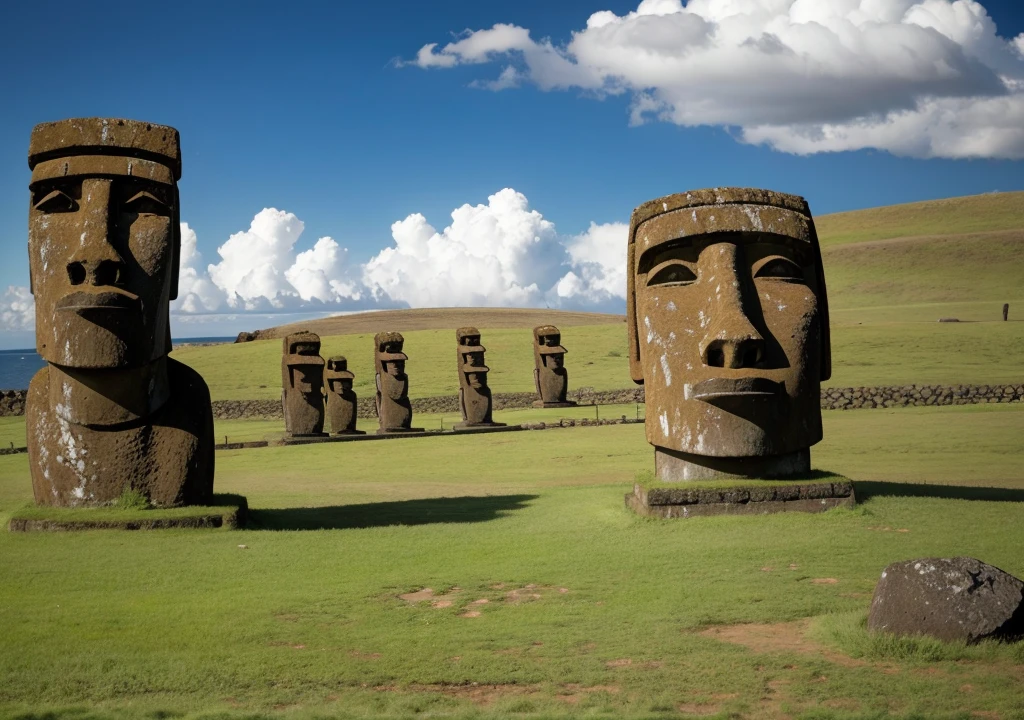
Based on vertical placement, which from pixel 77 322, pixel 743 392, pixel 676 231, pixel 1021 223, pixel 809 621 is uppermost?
pixel 1021 223

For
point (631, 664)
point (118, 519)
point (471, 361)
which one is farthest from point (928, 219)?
point (631, 664)

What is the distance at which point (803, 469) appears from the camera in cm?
1162

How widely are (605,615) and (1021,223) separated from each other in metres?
96.6

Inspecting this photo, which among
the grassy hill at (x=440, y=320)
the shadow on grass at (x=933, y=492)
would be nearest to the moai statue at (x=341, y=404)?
the shadow on grass at (x=933, y=492)

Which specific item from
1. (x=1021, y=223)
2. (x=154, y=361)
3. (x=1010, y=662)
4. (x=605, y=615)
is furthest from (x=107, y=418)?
(x=1021, y=223)

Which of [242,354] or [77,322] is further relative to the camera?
[242,354]

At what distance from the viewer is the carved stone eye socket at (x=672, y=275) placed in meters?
11.7

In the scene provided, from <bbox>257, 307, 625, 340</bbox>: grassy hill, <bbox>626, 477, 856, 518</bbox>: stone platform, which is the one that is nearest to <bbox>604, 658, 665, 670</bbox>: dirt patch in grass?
<bbox>626, 477, 856, 518</bbox>: stone platform

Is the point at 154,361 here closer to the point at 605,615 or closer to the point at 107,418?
the point at 107,418

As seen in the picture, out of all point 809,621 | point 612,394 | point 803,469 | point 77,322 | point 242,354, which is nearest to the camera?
point 809,621

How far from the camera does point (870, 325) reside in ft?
171

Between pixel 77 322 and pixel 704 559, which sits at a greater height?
pixel 77 322

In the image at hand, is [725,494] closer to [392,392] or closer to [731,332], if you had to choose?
[731,332]

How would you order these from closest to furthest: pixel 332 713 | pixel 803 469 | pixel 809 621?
pixel 332 713, pixel 809 621, pixel 803 469
